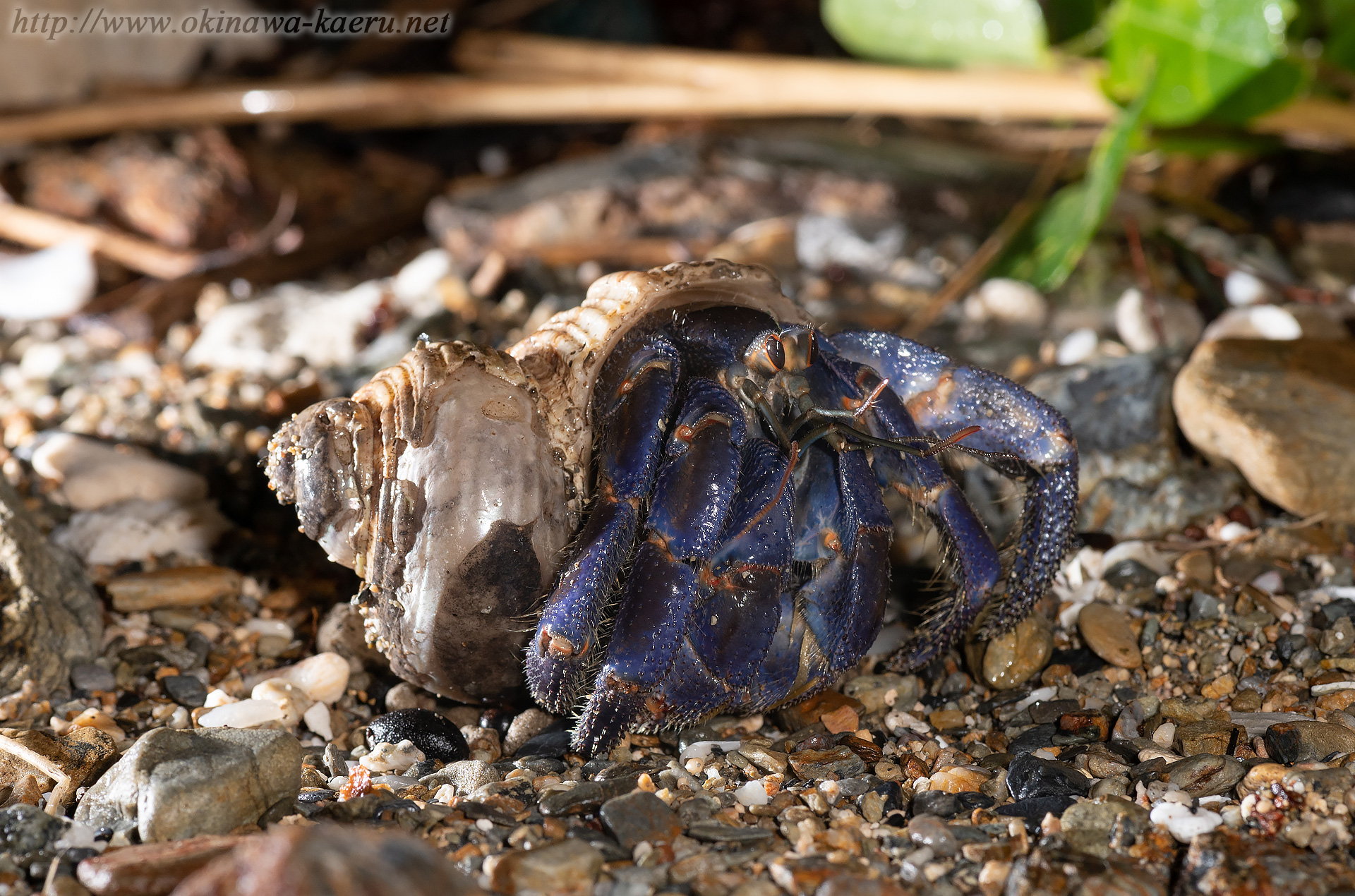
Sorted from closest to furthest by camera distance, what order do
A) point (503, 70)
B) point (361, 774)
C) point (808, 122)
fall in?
1. point (361, 774)
2. point (503, 70)
3. point (808, 122)

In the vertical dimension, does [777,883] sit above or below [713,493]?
below

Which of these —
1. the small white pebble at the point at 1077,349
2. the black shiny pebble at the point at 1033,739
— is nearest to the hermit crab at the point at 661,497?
the black shiny pebble at the point at 1033,739

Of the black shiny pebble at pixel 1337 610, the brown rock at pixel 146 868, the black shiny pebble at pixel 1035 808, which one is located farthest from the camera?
the black shiny pebble at pixel 1337 610

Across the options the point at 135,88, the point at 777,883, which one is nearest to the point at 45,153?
the point at 135,88

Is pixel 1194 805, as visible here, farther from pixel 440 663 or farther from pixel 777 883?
pixel 440 663

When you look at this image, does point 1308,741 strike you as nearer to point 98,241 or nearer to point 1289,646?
point 1289,646

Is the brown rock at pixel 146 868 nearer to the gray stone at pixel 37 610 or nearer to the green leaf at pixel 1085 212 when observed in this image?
the gray stone at pixel 37 610

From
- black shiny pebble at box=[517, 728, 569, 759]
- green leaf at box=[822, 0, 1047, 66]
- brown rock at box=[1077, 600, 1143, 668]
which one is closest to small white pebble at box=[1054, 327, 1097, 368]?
brown rock at box=[1077, 600, 1143, 668]
